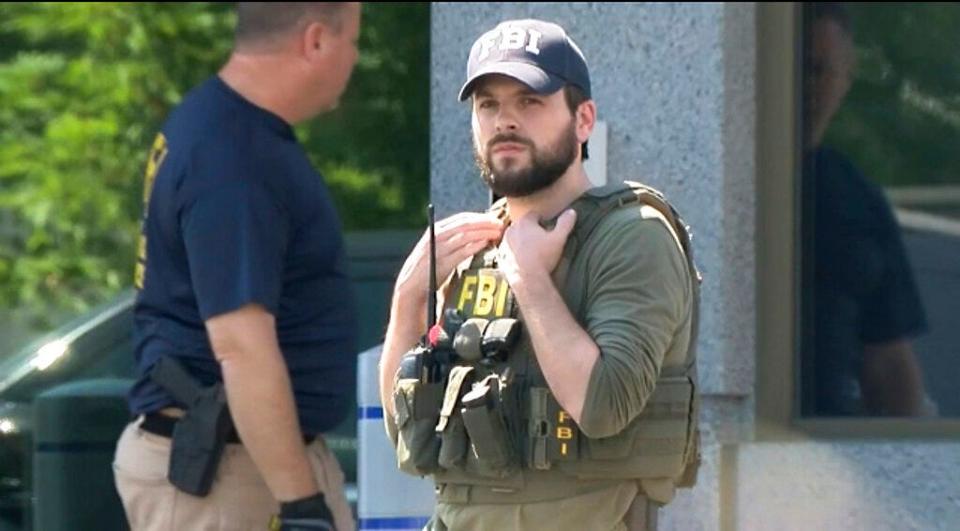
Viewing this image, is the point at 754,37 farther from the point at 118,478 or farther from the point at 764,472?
the point at 118,478

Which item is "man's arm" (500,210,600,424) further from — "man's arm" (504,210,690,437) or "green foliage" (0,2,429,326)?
"green foliage" (0,2,429,326)

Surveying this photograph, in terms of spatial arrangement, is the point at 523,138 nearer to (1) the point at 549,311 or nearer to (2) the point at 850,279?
(1) the point at 549,311

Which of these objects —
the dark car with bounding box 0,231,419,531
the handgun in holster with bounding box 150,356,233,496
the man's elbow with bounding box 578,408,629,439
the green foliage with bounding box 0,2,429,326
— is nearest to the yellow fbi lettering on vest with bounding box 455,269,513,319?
the man's elbow with bounding box 578,408,629,439

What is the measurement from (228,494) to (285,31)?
88 centimetres

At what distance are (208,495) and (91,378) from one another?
5.34 feet

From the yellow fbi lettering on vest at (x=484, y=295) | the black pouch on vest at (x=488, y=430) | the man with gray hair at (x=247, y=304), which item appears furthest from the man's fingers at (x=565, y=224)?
the man with gray hair at (x=247, y=304)

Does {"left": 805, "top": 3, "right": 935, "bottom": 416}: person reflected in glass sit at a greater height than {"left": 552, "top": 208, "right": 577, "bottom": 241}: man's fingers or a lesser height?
lesser

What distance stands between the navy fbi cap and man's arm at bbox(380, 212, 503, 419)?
0.73ft

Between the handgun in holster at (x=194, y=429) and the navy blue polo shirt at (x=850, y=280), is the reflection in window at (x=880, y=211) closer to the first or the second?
the navy blue polo shirt at (x=850, y=280)

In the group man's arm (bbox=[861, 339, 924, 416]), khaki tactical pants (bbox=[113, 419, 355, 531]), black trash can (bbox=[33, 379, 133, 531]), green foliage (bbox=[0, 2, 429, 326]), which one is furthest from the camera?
green foliage (bbox=[0, 2, 429, 326])

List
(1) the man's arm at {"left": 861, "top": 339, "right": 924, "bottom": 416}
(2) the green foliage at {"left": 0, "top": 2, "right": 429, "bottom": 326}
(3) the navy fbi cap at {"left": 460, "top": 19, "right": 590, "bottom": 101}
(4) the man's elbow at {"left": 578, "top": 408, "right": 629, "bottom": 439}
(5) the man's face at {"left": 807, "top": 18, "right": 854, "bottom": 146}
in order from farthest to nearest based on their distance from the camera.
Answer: (2) the green foliage at {"left": 0, "top": 2, "right": 429, "bottom": 326} → (5) the man's face at {"left": 807, "top": 18, "right": 854, "bottom": 146} → (1) the man's arm at {"left": 861, "top": 339, "right": 924, "bottom": 416} → (3) the navy fbi cap at {"left": 460, "top": 19, "right": 590, "bottom": 101} → (4) the man's elbow at {"left": 578, "top": 408, "right": 629, "bottom": 439}

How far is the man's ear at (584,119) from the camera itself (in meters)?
3.46

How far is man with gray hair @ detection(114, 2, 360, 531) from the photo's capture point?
12.0 feet

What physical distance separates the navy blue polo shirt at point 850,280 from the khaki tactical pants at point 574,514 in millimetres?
2265
